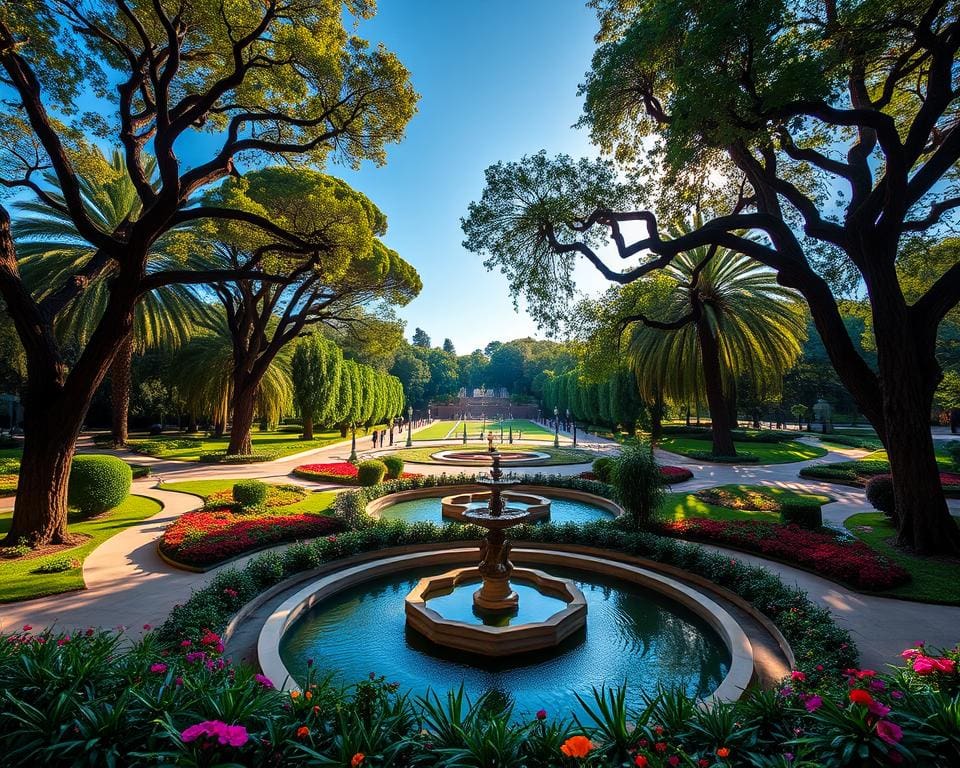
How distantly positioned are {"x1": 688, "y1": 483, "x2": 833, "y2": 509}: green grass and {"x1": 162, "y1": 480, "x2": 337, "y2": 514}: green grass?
12.3 metres

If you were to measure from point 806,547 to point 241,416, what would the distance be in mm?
23255

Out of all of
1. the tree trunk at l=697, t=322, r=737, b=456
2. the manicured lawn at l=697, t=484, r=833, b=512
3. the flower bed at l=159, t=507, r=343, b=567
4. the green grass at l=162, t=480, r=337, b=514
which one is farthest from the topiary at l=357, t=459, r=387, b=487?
the tree trunk at l=697, t=322, r=737, b=456

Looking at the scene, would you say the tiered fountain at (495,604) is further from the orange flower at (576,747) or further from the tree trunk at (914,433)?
the tree trunk at (914,433)

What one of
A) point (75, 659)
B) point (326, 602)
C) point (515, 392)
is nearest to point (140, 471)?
point (326, 602)

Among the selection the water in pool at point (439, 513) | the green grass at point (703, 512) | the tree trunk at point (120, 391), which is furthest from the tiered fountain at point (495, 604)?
the tree trunk at point (120, 391)

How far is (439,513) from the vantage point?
14.5 m

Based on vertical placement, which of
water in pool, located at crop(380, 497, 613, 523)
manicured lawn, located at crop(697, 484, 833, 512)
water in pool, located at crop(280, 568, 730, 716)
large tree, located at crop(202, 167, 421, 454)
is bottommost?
water in pool, located at crop(380, 497, 613, 523)

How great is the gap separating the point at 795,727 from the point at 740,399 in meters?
40.1

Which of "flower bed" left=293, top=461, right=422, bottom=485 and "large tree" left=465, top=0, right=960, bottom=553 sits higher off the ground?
"large tree" left=465, top=0, right=960, bottom=553

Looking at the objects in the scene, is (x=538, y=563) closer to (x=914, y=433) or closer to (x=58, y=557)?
(x=914, y=433)

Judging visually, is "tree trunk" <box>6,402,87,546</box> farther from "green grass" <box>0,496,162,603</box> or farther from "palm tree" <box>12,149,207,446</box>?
"palm tree" <box>12,149,207,446</box>

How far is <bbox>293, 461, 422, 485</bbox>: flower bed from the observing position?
18.1 m

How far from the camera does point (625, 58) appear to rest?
34.3 feet

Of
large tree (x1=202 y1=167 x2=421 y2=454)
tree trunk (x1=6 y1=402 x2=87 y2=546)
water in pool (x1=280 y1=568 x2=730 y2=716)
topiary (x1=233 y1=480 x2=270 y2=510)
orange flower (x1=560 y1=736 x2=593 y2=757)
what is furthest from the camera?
large tree (x1=202 y1=167 x2=421 y2=454)
